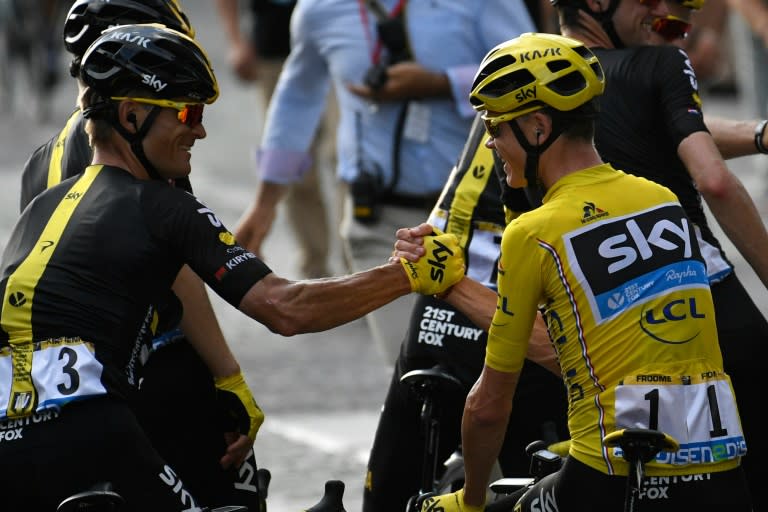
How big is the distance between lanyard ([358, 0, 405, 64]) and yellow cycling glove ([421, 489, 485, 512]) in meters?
2.97

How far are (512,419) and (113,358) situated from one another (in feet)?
4.90

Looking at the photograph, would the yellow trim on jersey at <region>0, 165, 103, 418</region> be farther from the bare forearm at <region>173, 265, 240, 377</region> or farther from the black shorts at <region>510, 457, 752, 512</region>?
the black shorts at <region>510, 457, 752, 512</region>

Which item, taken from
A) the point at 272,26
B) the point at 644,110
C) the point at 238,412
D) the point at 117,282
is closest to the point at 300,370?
the point at 272,26

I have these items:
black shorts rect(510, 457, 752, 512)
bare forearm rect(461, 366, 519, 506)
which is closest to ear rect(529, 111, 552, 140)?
bare forearm rect(461, 366, 519, 506)

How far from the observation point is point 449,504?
467 centimetres

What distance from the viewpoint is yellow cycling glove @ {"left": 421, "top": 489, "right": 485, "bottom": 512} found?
15.2ft

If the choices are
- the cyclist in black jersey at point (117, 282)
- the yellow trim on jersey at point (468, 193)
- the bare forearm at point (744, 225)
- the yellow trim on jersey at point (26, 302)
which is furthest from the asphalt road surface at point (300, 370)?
the yellow trim on jersey at point (26, 302)

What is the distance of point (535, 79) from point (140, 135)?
112 cm

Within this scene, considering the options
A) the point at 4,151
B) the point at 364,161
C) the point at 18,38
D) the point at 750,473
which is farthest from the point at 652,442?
the point at 18,38

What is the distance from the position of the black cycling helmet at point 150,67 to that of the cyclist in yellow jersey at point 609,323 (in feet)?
2.97

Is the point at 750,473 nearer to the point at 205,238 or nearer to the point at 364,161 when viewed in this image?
the point at 205,238

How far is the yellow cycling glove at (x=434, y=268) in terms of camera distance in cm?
495

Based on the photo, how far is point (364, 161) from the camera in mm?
7250

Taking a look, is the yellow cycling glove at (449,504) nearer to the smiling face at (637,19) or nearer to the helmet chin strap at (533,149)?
the helmet chin strap at (533,149)
